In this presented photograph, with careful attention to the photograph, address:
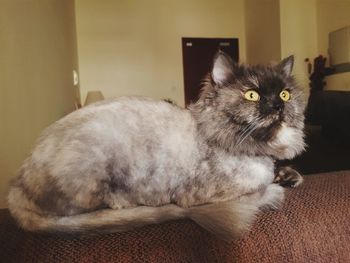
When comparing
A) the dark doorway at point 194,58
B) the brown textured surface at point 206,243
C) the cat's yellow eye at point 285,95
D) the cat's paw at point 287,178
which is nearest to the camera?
the brown textured surface at point 206,243

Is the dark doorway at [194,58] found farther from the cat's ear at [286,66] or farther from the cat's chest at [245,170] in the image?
the cat's chest at [245,170]

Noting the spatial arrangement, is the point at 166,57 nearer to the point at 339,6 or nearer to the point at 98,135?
the point at 339,6

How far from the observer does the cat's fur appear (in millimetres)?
620

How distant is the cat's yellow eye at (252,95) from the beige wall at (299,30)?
3.03 m

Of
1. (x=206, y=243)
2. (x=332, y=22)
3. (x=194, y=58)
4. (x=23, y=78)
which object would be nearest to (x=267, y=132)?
(x=206, y=243)

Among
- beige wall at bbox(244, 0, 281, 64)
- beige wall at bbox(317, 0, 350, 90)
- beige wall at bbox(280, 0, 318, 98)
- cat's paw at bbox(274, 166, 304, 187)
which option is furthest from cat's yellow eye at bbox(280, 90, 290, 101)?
beige wall at bbox(280, 0, 318, 98)

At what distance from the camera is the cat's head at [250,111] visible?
71cm

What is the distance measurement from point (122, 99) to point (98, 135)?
14cm

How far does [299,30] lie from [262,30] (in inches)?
19.7

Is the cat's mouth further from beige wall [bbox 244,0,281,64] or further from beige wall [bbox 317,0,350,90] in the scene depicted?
beige wall [bbox 317,0,350,90]

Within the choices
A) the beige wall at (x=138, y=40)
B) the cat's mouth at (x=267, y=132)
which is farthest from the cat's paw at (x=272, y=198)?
the beige wall at (x=138, y=40)

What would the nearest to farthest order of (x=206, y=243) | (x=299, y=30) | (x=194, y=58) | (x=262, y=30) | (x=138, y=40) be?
(x=206, y=243) < (x=299, y=30) < (x=262, y=30) < (x=138, y=40) < (x=194, y=58)

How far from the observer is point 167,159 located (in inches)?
27.3

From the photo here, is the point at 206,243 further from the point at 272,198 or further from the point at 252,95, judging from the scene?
the point at 252,95
